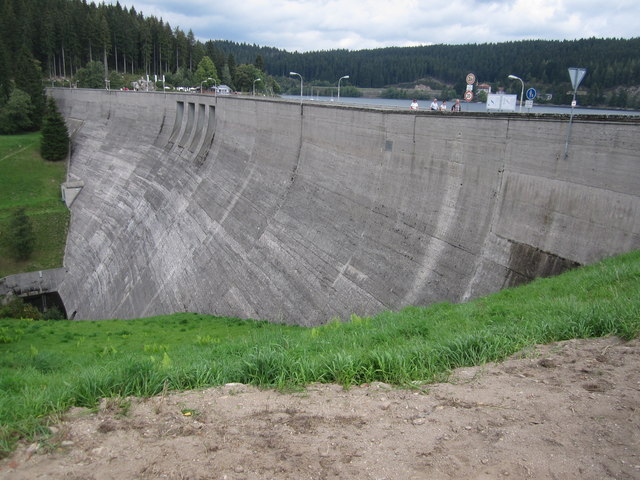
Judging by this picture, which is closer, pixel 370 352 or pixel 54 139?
pixel 370 352

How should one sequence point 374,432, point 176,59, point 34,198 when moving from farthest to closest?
point 176,59 → point 34,198 → point 374,432

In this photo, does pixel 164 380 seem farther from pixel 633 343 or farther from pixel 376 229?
pixel 376 229

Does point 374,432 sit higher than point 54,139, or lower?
higher

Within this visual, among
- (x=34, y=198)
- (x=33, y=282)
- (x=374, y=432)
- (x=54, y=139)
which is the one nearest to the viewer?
(x=374, y=432)

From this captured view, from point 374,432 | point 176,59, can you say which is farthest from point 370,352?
point 176,59

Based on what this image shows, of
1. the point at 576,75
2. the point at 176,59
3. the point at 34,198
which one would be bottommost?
the point at 34,198

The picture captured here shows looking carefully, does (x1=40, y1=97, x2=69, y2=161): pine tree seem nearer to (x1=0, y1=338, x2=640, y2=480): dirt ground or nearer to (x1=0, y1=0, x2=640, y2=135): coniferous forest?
(x1=0, y1=0, x2=640, y2=135): coniferous forest

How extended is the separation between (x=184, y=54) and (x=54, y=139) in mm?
47767

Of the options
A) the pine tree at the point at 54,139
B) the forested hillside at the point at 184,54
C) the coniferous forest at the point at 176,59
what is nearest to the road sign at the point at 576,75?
the coniferous forest at the point at 176,59

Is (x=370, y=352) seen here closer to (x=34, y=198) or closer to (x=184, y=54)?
(x=34, y=198)

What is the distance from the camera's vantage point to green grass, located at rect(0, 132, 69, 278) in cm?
3388

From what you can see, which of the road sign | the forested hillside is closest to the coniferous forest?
the forested hillside

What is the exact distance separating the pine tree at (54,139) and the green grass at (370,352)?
130 feet

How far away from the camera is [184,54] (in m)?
88.6
